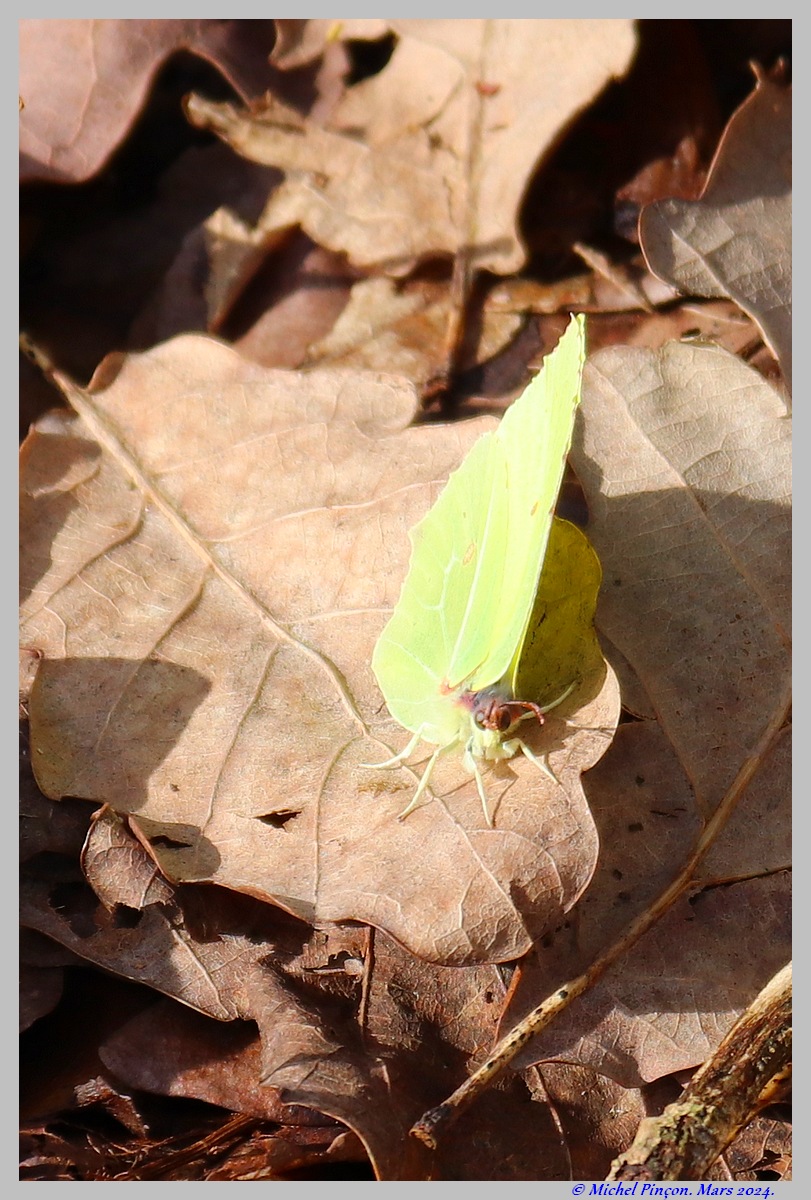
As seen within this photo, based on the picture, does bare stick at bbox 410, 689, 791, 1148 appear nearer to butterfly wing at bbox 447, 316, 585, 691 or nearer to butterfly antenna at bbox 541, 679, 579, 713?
butterfly antenna at bbox 541, 679, 579, 713

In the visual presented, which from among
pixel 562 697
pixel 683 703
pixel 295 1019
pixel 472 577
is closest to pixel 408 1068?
pixel 295 1019

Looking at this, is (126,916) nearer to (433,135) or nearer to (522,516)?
(522,516)

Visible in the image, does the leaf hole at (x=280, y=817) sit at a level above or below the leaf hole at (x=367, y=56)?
below

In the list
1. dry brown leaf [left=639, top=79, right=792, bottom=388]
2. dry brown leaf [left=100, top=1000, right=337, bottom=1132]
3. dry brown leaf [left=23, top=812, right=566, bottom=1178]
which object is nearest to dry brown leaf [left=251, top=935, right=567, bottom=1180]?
dry brown leaf [left=23, top=812, right=566, bottom=1178]

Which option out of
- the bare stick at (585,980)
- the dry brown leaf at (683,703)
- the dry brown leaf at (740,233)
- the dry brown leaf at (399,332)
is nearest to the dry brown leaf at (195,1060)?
the bare stick at (585,980)

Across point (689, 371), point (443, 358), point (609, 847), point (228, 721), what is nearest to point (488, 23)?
point (443, 358)

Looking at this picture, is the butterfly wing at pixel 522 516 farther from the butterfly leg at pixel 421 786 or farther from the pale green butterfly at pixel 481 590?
the butterfly leg at pixel 421 786
